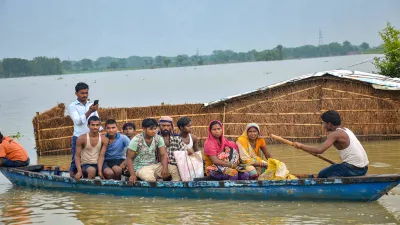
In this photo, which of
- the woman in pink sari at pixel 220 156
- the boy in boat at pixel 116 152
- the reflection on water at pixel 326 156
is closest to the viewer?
the woman in pink sari at pixel 220 156

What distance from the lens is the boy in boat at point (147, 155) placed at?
9180 mm

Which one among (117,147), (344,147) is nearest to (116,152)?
(117,147)

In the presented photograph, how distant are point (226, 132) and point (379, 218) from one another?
7.45 metres

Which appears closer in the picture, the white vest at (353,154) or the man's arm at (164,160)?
the white vest at (353,154)

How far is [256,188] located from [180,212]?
3.75ft

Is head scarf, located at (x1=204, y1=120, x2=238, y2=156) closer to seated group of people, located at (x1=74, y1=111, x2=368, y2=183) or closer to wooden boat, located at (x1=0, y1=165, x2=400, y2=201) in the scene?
seated group of people, located at (x1=74, y1=111, x2=368, y2=183)

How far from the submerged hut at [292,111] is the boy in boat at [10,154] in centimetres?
365

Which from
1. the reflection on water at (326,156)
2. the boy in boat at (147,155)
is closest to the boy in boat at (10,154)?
the reflection on water at (326,156)

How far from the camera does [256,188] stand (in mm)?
8891

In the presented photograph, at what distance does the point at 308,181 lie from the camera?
860 centimetres

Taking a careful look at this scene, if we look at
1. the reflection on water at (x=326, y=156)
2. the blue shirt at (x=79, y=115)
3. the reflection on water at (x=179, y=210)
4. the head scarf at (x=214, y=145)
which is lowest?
the reflection on water at (x=179, y=210)

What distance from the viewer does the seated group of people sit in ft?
29.6

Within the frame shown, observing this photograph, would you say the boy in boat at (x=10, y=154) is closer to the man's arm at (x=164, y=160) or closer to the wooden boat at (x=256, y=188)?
the wooden boat at (x=256, y=188)

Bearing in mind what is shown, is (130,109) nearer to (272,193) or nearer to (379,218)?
(272,193)
